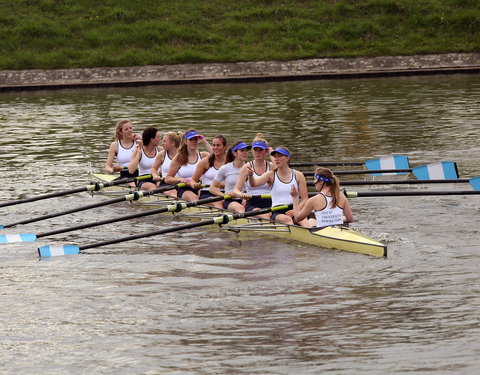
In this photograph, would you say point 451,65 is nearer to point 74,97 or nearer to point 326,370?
point 74,97

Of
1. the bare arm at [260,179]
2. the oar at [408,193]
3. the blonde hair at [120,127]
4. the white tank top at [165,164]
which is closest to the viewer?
the oar at [408,193]

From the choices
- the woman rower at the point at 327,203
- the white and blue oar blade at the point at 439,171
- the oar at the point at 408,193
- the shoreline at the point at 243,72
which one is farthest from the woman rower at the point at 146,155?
the shoreline at the point at 243,72

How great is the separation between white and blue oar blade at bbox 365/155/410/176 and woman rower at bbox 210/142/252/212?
3.54 metres

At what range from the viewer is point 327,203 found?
12.4 meters

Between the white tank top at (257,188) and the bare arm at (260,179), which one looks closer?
the bare arm at (260,179)

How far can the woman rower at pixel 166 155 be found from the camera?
1644 centimetres

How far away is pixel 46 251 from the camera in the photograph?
42.5 feet

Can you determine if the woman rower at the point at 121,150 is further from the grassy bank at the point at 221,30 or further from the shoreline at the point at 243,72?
the grassy bank at the point at 221,30

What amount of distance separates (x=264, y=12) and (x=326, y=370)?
125ft

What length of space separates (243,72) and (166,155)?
2273cm

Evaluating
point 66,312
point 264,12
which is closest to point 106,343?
point 66,312

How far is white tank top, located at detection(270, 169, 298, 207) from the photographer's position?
522 inches

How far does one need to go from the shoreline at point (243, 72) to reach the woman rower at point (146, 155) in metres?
21.3

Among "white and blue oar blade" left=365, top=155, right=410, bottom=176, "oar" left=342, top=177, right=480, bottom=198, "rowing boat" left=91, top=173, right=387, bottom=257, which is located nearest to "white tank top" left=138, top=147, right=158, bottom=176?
"rowing boat" left=91, top=173, right=387, bottom=257
